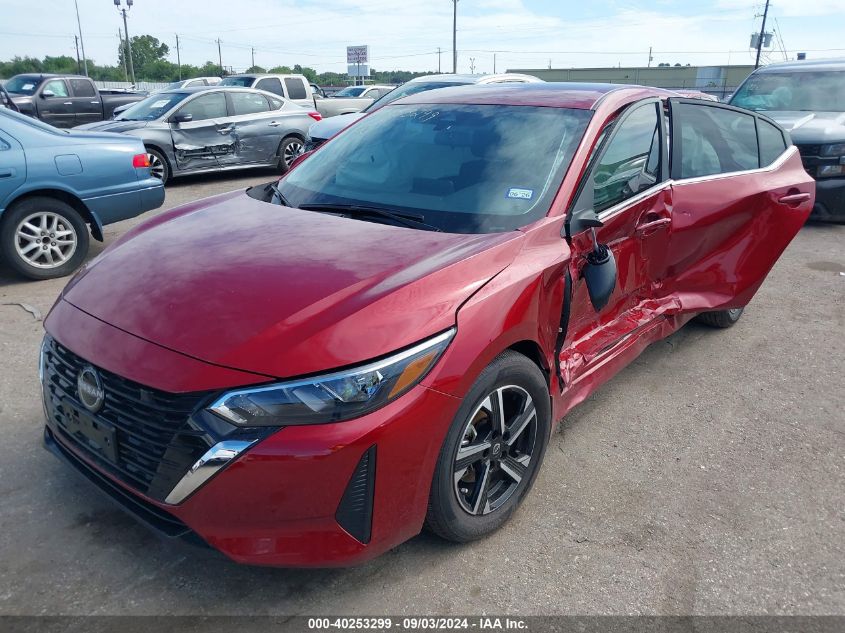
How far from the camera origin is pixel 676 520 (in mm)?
2812

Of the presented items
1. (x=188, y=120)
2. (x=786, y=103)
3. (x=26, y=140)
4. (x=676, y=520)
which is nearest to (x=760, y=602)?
(x=676, y=520)

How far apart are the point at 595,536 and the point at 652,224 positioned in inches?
65.0

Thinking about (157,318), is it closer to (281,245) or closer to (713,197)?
(281,245)

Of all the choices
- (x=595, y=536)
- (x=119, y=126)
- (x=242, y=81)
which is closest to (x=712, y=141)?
(x=595, y=536)

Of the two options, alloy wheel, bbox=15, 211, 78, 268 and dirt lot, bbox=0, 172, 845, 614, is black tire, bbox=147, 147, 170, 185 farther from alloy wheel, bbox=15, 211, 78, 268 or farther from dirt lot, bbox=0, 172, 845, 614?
dirt lot, bbox=0, 172, 845, 614

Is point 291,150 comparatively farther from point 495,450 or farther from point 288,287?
point 495,450

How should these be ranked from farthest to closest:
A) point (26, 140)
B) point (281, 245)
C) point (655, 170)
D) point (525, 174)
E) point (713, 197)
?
point (26, 140)
point (713, 197)
point (655, 170)
point (525, 174)
point (281, 245)

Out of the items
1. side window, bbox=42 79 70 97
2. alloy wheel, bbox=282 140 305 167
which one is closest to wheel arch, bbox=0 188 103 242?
alloy wheel, bbox=282 140 305 167

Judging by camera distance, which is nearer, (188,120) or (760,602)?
(760,602)

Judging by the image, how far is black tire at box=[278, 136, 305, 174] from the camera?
36.8 feet

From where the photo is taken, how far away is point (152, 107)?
34.1 ft

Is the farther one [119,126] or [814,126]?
[119,126]

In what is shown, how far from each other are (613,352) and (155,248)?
2.18m

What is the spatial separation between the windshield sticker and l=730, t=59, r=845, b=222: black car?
21.5ft
